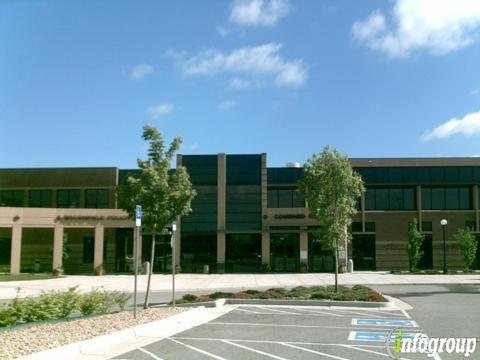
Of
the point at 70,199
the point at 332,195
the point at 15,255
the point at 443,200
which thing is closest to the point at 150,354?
the point at 332,195

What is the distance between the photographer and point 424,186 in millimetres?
49219

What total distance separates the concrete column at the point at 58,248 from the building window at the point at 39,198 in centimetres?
628

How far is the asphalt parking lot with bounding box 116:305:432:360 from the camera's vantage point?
1103 cm

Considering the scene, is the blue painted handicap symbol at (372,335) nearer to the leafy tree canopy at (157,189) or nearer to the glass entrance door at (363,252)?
the leafy tree canopy at (157,189)

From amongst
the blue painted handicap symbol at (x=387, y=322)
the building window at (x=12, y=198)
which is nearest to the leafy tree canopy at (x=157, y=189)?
the blue painted handicap symbol at (x=387, y=322)

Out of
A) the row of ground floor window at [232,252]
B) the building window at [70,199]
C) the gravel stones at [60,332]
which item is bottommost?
the gravel stones at [60,332]

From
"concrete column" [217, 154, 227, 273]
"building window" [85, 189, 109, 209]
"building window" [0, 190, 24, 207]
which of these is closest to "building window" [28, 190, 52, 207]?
"building window" [0, 190, 24, 207]

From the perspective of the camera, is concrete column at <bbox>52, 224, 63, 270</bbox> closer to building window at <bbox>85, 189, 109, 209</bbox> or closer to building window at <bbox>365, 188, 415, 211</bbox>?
building window at <bbox>85, 189, 109, 209</bbox>

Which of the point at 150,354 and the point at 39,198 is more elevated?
the point at 39,198

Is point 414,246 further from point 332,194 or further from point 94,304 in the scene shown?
point 94,304

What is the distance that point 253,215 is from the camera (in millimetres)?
46969

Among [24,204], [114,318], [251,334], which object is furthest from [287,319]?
[24,204]

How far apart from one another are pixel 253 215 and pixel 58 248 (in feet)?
51.4

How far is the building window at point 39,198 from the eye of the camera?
4912 cm
